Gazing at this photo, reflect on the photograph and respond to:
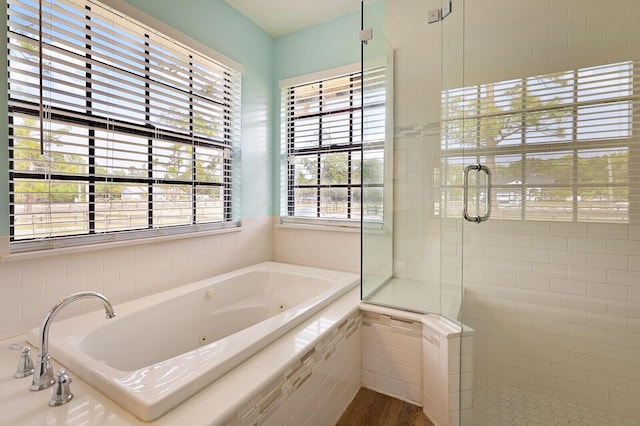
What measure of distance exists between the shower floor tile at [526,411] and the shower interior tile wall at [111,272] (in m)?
1.96

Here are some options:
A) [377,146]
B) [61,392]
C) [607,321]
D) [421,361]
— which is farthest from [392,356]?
Answer: [61,392]

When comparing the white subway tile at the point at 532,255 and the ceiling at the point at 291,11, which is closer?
the white subway tile at the point at 532,255

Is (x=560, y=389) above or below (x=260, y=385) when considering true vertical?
below

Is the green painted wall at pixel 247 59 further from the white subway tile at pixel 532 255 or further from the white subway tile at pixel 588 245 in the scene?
the white subway tile at pixel 588 245

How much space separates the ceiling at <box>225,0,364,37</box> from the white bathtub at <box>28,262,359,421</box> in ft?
7.19

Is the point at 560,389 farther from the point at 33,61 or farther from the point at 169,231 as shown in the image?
the point at 33,61

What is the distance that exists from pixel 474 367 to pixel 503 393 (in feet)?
1.00

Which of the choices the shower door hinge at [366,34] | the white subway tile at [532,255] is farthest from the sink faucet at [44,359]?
the white subway tile at [532,255]

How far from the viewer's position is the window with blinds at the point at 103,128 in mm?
1435

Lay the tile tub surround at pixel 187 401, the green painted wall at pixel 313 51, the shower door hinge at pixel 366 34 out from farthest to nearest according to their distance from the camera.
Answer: the green painted wall at pixel 313 51 → the shower door hinge at pixel 366 34 → the tile tub surround at pixel 187 401

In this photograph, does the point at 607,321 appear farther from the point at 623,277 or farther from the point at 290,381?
the point at 290,381

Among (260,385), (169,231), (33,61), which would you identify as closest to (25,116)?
(33,61)

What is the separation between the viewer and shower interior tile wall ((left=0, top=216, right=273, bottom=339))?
141cm

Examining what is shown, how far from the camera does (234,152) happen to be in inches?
102
